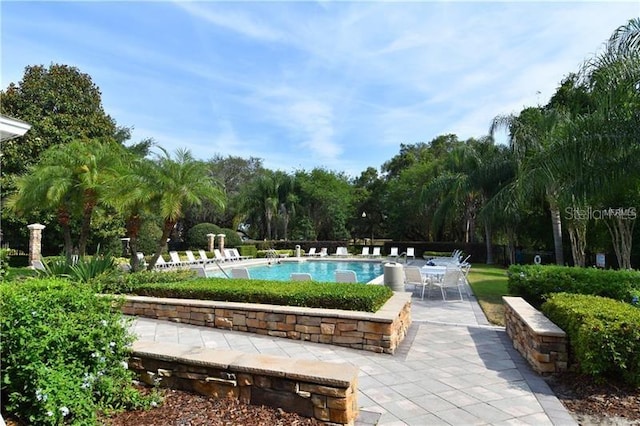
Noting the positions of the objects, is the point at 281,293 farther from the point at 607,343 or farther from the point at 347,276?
the point at 607,343

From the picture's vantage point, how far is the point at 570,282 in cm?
797

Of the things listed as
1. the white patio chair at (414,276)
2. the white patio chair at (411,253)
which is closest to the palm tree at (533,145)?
the white patio chair at (414,276)

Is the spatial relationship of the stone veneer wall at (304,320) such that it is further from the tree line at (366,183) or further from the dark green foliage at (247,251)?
the dark green foliage at (247,251)

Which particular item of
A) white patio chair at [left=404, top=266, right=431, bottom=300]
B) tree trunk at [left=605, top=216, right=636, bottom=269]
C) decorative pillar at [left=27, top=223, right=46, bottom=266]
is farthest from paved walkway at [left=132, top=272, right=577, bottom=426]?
decorative pillar at [left=27, top=223, right=46, bottom=266]

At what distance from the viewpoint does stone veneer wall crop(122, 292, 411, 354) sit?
17.8ft

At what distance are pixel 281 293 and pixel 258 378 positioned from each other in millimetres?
3210

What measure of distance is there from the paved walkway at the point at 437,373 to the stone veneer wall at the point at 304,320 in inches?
5.4

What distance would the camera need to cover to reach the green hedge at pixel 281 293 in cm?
595

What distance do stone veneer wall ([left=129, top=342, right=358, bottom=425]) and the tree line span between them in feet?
20.6

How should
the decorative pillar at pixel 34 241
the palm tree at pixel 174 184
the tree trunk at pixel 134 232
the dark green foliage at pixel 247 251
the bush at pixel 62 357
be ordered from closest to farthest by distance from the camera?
the bush at pixel 62 357 → the palm tree at pixel 174 184 → the tree trunk at pixel 134 232 → the decorative pillar at pixel 34 241 → the dark green foliage at pixel 247 251

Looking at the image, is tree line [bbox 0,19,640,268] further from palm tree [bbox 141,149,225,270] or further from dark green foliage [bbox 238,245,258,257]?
dark green foliage [bbox 238,245,258,257]

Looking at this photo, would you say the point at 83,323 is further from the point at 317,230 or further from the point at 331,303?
the point at 317,230

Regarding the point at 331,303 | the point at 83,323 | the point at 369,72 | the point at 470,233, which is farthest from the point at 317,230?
the point at 83,323

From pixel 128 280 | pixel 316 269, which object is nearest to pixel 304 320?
pixel 128 280
